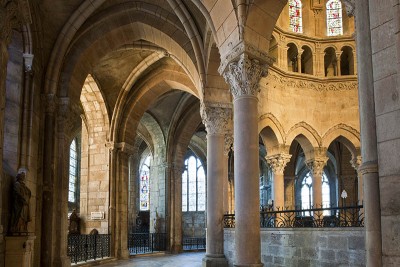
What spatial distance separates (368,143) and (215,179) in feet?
29.7

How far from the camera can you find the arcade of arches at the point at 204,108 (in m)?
5.84

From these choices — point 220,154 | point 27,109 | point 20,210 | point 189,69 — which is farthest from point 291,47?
point 20,210

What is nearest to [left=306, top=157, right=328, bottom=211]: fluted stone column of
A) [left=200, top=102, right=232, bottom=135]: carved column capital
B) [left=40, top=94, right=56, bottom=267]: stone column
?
[left=200, top=102, right=232, bottom=135]: carved column capital

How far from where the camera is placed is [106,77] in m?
20.6

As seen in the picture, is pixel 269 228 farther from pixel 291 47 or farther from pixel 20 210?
pixel 291 47

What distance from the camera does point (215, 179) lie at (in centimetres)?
1459

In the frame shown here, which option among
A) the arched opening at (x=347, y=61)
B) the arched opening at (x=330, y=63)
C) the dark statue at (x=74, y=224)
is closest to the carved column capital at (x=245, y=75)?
the arched opening at (x=330, y=63)

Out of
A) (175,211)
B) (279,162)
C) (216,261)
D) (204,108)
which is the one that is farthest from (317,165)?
(175,211)

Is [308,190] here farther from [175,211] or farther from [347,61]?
[347,61]

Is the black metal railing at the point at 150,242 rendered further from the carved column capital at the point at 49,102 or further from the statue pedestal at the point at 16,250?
the statue pedestal at the point at 16,250

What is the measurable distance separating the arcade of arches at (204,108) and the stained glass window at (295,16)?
2.3 inches

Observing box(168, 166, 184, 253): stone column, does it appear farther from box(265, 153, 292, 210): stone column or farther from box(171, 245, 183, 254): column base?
box(265, 153, 292, 210): stone column

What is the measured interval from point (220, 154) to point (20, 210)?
6159 millimetres

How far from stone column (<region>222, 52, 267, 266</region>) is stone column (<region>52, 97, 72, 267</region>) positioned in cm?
649
